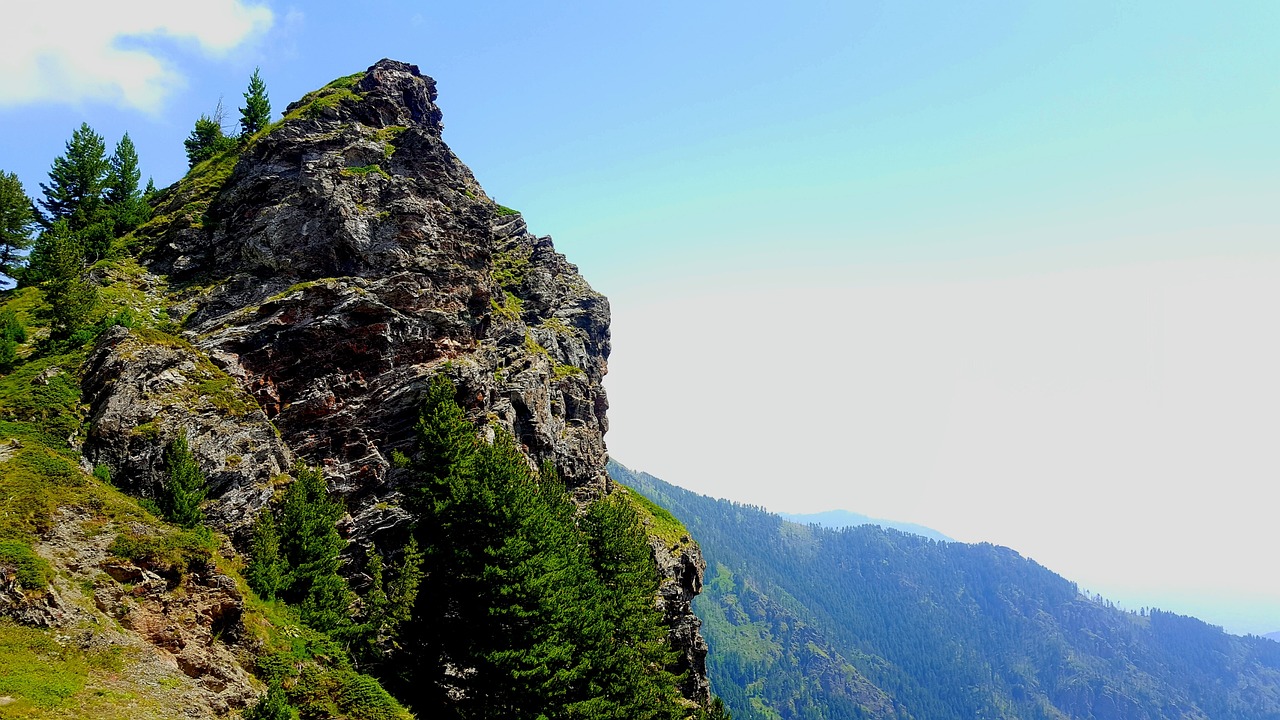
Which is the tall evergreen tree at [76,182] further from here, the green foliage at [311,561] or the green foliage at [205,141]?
the green foliage at [311,561]

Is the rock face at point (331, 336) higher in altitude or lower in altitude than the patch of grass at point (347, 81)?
lower

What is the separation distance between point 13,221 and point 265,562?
190 ft

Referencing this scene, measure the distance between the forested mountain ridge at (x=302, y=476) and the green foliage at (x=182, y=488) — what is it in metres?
0.18

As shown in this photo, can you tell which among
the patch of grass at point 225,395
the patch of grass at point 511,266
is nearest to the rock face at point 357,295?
the patch of grass at point 225,395

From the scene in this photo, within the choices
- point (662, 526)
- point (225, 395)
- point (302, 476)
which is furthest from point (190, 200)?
point (662, 526)

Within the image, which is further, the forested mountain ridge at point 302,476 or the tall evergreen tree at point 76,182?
the tall evergreen tree at point 76,182

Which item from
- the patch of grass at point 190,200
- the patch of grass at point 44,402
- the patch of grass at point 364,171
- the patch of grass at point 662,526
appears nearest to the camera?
the patch of grass at point 44,402

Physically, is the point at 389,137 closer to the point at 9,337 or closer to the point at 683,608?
the point at 9,337

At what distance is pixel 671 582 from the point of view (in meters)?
73.3

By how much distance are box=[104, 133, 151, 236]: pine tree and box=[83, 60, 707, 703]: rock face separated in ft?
15.9

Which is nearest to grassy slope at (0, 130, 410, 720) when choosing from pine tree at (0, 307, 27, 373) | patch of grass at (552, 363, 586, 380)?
pine tree at (0, 307, 27, 373)

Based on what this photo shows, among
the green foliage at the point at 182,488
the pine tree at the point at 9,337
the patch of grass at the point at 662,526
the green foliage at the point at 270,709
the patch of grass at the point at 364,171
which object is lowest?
the green foliage at the point at 270,709

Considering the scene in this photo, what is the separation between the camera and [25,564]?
27.7 m

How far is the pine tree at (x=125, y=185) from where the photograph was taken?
2869 inches
